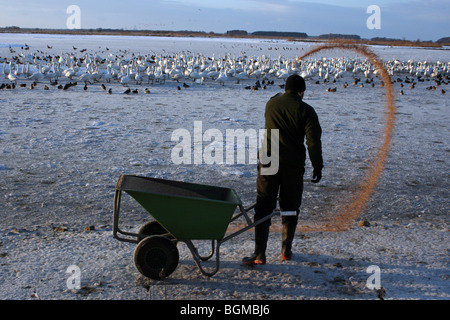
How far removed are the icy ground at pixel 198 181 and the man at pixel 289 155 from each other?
377 mm

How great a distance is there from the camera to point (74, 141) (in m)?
8.81

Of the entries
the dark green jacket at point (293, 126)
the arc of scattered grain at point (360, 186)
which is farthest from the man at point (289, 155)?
the arc of scattered grain at point (360, 186)

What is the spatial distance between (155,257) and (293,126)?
65.8 inches

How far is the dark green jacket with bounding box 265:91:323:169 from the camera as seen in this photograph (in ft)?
13.2

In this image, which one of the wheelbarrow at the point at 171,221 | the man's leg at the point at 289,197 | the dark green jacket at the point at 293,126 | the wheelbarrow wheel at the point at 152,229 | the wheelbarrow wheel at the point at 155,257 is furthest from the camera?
the wheelbarrow wheel at the point at 152,229

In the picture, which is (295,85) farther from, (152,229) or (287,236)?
(152,229)

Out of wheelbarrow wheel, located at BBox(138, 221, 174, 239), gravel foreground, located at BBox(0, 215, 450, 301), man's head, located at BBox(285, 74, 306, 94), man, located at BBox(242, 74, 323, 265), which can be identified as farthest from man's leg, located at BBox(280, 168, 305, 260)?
wheelbarrow wheel, located at BBox(138, 221, 174, 239)

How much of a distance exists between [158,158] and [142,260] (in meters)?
4.13

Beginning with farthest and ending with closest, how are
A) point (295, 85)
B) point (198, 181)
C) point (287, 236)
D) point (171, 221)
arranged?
point (198, 181) < point (287, 236) < point (295, 85) < point (171, 221)

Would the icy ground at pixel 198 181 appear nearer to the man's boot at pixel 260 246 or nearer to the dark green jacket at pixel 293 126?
the man's boot at pixel 260 246

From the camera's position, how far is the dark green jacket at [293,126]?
4.02 meters

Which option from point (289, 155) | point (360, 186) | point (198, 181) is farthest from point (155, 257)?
point (360, 186)

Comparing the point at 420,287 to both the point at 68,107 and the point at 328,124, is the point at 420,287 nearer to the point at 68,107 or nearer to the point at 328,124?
the point at 328,124

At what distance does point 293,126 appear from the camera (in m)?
4.11
